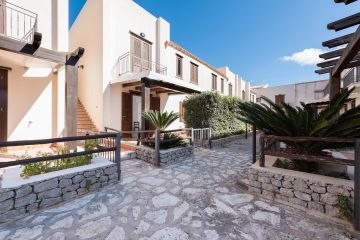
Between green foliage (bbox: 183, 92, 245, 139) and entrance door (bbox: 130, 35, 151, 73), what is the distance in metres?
3.49

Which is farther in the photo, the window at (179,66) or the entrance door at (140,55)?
the window at (179,66)

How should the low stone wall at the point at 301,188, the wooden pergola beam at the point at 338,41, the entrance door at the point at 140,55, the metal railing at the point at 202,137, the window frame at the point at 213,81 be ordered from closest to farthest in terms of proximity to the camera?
the low stone wall at the point at 301,188 < the wooden pergola beam at the point at 338,41 < the metal railing at the point at 202,137 < the entrance door at the point at 140,55 < the window frame at the point at 213,81

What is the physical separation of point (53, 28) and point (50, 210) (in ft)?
22.4

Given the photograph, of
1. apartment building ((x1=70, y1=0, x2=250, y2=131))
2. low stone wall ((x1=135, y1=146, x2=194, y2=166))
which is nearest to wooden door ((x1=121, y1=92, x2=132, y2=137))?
apartment building ((x1=70, y1=0, x2=250, y2=131))

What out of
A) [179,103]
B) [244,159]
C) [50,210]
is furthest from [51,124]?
[179,103]

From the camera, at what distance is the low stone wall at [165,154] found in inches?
233

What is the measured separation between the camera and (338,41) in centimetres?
403

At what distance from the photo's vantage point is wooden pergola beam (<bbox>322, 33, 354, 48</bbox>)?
3.86 m

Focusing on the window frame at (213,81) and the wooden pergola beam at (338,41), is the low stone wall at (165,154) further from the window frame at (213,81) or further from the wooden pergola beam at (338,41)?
the window frame at (213,81)

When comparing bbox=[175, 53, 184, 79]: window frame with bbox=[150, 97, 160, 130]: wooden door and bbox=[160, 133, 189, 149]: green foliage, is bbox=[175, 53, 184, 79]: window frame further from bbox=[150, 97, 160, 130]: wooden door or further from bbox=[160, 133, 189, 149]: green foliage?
bbox=[160, 133, 189, 149]: green foliage

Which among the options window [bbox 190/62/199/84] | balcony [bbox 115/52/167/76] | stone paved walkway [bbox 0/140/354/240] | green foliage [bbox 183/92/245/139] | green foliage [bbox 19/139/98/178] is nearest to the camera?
stone paved walkway [bbox 0/140/354/240]

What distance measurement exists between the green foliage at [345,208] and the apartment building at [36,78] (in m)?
6.61

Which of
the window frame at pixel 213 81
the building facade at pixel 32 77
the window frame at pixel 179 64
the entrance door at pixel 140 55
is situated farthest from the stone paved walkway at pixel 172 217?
the window frame at pixel 213 81

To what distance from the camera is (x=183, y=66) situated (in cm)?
1360
